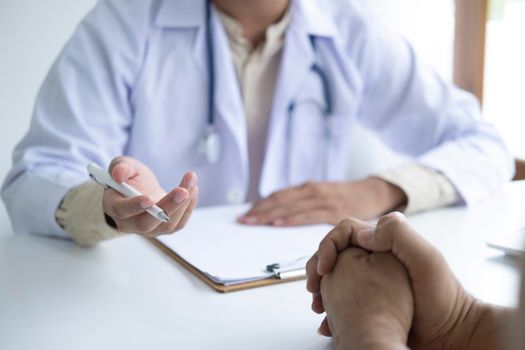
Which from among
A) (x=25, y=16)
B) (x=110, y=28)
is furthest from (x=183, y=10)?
(x=25, y=16)

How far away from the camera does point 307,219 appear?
97cm

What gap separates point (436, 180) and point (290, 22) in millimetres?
441

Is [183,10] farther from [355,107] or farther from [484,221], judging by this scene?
[484,221]

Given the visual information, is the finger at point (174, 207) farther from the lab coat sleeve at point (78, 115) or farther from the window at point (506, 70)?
the window at point (506, 70)

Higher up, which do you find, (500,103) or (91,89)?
(91,89)

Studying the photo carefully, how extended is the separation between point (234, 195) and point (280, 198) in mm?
279

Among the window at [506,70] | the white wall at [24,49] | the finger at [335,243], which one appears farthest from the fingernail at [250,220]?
the window at [506,70]

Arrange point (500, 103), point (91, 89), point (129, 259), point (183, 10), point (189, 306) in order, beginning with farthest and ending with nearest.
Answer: point (500, 103)
point (183, 10)
point (91, 89)
point (129, 259)
point (189, 306)

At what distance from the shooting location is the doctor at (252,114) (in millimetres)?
1047

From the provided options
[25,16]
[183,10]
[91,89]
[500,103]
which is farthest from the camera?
[500,103]

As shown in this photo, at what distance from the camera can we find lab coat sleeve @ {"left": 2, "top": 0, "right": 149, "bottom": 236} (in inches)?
38.4

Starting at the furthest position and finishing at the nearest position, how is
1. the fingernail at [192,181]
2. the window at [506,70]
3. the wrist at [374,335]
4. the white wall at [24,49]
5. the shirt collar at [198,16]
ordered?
the window at [506,70], the white wall at [24,49], the shirt collar at [198,16], the fingernail at [192,181], the wrist at [374,335]

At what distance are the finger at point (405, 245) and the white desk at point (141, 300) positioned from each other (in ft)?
0.37

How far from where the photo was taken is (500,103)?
185cm
